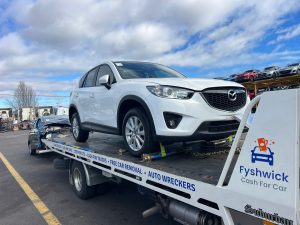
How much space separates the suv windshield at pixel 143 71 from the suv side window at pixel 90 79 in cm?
92

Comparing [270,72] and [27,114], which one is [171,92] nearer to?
[270,72]

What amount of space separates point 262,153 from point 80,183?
4.50m

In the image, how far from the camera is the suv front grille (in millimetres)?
4086

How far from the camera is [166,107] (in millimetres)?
4066

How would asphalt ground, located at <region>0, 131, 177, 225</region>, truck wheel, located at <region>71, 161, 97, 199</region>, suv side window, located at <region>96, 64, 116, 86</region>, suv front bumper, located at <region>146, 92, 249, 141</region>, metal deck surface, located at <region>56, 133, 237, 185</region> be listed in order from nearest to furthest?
metal deck surface, located at <region>56, 133, 237, 185</region>
suv front bumper, located at <region>146, 92, 249, 141</region>
asphalt ground, located at <region>0, 131, 177, 225</region>
suv side window, located at <region>96, 64, 116, 86</region>
truck wheel, located at <region>71, 161, 97, 199</region>

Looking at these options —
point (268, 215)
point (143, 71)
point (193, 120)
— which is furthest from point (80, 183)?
point (268, 215)

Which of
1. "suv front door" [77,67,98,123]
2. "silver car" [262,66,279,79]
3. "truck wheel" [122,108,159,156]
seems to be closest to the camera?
"truck wheel" [122,108,159,156]

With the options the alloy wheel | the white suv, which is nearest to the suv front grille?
the white suv

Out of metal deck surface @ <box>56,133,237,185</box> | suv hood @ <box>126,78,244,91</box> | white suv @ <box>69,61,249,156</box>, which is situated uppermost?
suv hood @ <box>126,78,244,91</box>

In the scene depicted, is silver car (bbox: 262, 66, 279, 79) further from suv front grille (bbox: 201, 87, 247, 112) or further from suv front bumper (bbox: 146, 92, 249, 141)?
suv front bumper (bbox: 146, 92, 249, 141)

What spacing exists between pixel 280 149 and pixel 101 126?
404 centimetres

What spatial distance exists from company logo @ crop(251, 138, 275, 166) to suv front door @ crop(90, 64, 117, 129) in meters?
3.20

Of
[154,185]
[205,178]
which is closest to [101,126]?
[154,185]

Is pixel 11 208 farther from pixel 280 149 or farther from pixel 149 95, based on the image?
pixel 280 149
